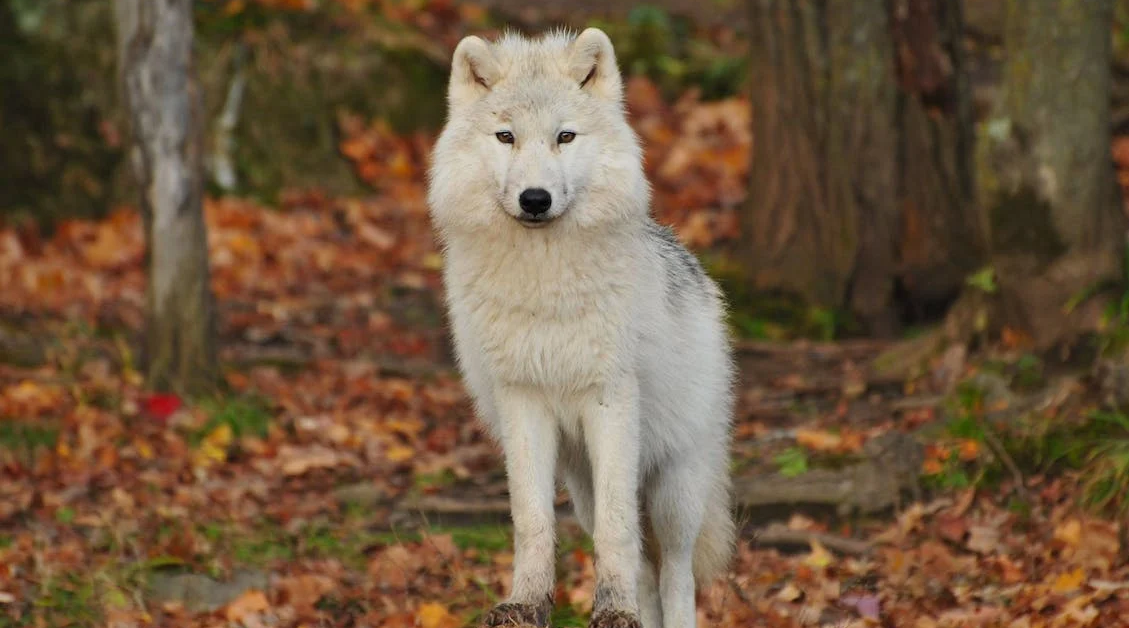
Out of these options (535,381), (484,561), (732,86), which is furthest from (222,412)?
(732,86)

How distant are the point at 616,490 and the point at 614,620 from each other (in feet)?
1.50

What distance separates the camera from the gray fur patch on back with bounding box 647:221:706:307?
5.79 meters

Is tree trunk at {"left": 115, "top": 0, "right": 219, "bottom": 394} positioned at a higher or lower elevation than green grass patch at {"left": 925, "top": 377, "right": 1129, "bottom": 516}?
higher

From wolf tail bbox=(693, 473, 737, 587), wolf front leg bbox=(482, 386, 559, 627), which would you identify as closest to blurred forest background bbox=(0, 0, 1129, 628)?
wolf tail bbox=(693, 473, 737, 587)

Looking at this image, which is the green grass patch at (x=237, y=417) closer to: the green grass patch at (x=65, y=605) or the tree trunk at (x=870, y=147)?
the green grass patch at (x=65, y=605)

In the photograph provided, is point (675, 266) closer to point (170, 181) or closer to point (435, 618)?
point (435, 618)

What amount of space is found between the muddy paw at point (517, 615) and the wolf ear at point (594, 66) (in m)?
1.85

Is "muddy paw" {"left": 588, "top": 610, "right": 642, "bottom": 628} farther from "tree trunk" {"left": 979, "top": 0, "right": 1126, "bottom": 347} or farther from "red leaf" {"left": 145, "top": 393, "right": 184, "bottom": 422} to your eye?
"red leaf" {"left": 145, "top": 393, "right": 184, "bottom": 422}

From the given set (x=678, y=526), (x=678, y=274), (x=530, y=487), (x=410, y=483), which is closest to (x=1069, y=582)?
(x=678, y=526)

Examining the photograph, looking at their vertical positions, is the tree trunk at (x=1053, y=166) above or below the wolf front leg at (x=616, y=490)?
above

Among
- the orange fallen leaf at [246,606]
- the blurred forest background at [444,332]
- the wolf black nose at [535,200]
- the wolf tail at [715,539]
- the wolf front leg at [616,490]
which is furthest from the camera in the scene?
the blurred forest background at [444,332]

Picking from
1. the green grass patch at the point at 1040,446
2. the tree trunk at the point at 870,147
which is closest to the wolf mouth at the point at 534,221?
the green grass patch at the point at 1040,446

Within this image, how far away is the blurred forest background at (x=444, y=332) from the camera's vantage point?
6.77m

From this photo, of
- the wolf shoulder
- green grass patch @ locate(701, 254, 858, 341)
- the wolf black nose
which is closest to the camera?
the wolf black nose
